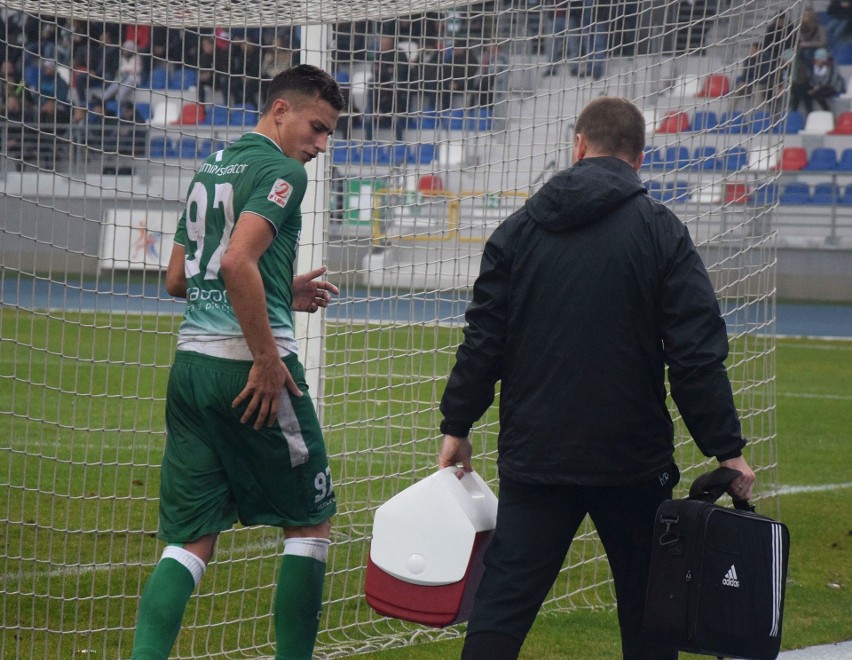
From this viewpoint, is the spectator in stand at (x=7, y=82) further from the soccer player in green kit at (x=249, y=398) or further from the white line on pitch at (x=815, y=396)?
the white line on pitch at (x=815, y=396)

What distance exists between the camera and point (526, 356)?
3.09 meters

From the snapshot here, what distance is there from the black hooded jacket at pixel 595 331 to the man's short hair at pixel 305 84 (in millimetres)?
735

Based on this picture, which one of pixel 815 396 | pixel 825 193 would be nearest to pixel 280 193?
pixel 815 396

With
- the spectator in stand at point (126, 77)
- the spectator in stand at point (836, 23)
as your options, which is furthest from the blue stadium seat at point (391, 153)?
the spectator in stand at point (836, 23)

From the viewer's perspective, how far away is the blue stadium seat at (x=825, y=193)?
810 inches

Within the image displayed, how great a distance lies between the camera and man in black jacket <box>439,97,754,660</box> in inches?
118

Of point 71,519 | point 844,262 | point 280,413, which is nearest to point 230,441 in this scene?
point 280,413

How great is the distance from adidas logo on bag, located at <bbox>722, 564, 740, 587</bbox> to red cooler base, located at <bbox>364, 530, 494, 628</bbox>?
631 millimetres

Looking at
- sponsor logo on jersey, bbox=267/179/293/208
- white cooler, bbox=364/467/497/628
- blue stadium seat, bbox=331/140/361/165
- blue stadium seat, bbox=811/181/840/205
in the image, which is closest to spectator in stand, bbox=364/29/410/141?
blue stadium seat, bbox=331/140/361/165

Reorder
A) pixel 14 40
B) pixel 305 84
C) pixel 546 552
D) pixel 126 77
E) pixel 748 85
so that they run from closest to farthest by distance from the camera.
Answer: pixel 546 552 → pixel 305 84 → pixel 748 85 → pixel 14 40 → pixel 126 77

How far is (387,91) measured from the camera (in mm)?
6766

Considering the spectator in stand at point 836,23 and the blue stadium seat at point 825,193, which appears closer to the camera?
the blue stadium seat at point 825,193

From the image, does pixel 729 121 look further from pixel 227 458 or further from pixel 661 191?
pixel 227 458

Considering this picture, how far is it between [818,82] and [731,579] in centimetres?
2272
